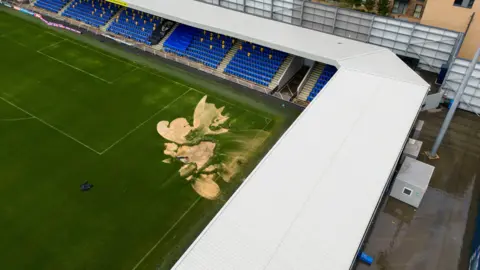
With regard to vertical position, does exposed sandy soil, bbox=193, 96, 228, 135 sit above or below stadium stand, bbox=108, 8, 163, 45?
below

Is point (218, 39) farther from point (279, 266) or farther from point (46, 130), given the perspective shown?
point (279, 266)

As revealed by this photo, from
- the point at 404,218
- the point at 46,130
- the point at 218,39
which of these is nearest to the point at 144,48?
the point at 218,39

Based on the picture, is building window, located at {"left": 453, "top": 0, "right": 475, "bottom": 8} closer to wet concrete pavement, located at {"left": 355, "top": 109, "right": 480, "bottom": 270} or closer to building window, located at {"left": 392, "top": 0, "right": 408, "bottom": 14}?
wet concrete pavement, located at {"left": 355, "top": 109, "right": 480, "bottom": 270}

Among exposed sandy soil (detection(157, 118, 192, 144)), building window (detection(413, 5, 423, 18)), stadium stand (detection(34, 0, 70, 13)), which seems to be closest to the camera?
exposed sandy soil (detection(157, 118, 192, 144))

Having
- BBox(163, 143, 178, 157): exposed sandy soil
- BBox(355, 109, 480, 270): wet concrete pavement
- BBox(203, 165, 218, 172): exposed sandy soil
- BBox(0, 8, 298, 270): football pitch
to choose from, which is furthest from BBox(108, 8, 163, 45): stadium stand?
BBox(355, 109, 480, 270): wet concrete pavement

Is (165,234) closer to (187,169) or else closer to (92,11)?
(187,169)

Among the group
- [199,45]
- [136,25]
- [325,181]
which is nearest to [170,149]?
[325,181]

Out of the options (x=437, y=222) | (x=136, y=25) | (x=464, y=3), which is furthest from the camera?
(x=136, y=25)
